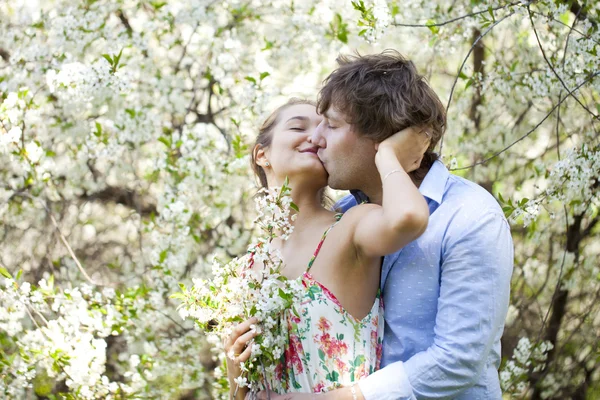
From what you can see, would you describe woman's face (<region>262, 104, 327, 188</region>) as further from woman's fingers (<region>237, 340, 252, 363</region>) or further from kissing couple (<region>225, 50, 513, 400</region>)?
woman's fingers (<region>237, 340, 252, 363</region>)

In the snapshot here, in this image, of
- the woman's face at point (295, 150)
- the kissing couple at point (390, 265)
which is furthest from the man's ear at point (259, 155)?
the kissing couple at point (390, 265)

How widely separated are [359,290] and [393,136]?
0.41 meters

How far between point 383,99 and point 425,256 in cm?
43

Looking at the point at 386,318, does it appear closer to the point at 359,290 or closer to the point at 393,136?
the point at 359,290

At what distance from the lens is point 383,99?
2096 millimetres

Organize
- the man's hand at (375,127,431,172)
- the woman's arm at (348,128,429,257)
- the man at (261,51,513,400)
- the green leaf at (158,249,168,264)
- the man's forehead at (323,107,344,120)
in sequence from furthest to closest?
the green leaf at (158,249,168,264) < the man's forehead at (323,107,344,120) < the man's hand at (375,127,431,172) < the man at (261,51,513,400) < the woman's arm at (348,128,429,257)

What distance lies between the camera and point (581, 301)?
13.4 ft

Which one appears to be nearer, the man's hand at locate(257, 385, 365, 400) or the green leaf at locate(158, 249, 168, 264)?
the man's hand at locate(257, 385, 365, 400)

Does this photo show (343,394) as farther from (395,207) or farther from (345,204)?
(345,204)

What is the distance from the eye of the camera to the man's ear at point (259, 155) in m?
2.46

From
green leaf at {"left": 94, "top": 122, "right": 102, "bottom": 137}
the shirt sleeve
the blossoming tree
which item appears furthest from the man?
green leaf at {"left": 94, "top": 122, "right": 102, "bottom": 137}

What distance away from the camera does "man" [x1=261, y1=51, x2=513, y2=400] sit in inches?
75.8

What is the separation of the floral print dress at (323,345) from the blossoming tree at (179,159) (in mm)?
1573

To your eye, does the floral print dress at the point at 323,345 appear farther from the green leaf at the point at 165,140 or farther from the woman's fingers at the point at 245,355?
the green leaf at the point at 165,140
